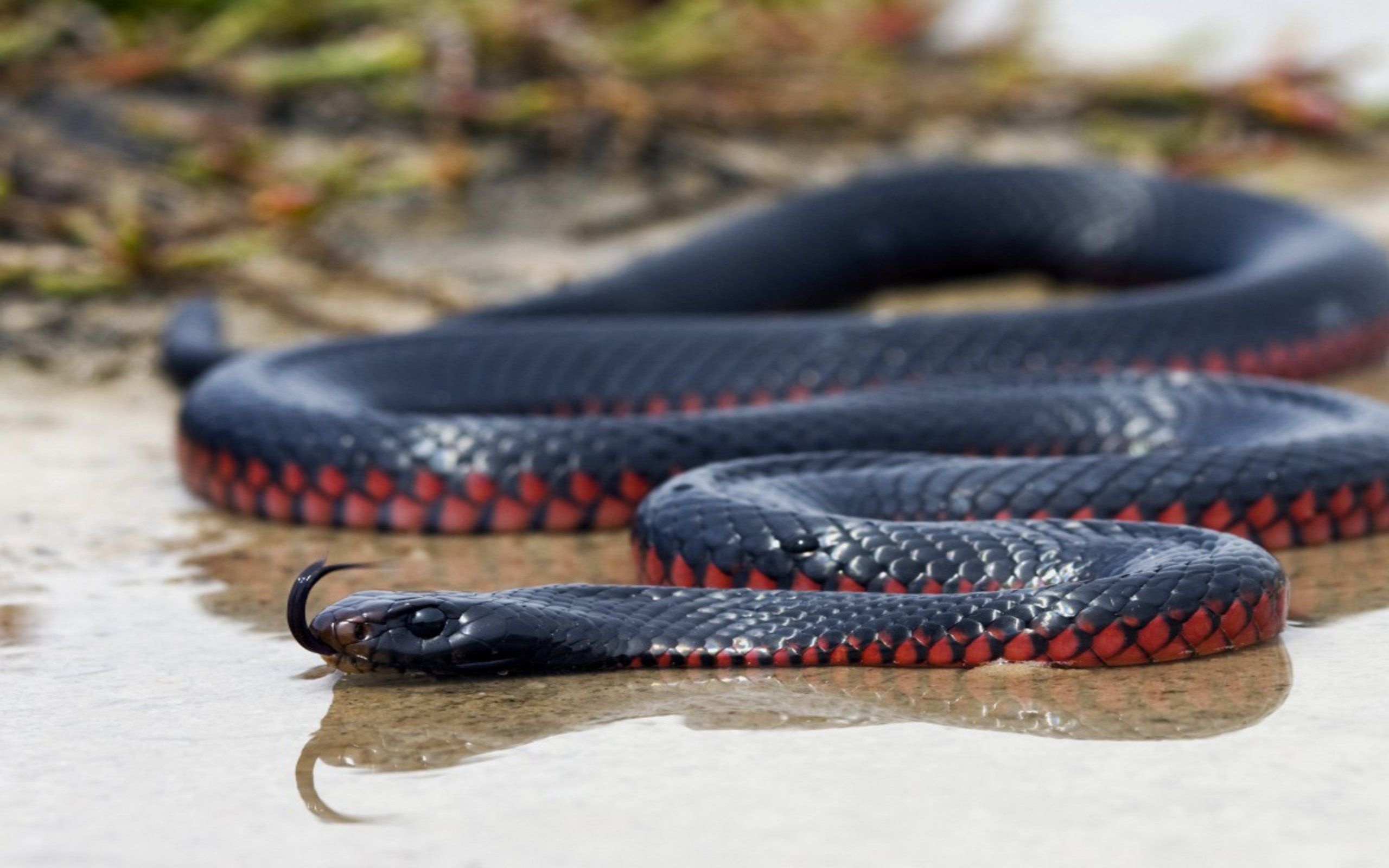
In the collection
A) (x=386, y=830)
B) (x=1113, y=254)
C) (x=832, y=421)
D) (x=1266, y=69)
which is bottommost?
(x=386, y=830)

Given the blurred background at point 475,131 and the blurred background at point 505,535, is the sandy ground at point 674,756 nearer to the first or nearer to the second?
the blurred background at point 505,535

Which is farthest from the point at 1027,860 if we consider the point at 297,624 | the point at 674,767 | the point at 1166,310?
the point at 1166,310

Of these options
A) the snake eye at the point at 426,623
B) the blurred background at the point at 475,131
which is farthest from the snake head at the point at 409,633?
the blurred background at the point at 475,131

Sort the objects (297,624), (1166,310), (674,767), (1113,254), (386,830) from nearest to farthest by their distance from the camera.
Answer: (386,830), (674,767), (297,624), (1166,310), (1113,254)

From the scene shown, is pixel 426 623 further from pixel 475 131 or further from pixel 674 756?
pixel 475 131

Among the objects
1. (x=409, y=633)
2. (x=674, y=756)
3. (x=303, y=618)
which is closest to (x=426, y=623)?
(x=409, y=633)

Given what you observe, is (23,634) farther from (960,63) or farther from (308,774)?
(960,63)
